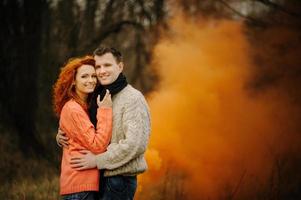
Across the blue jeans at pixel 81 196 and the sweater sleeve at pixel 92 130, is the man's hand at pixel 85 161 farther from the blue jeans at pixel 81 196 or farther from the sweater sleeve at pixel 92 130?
the blue jeans at pixel 81 196

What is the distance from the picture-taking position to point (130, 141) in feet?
14.6

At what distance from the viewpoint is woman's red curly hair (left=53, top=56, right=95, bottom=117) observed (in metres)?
4.71

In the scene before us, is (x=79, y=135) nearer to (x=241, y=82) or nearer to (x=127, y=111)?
(x=127, y=111)

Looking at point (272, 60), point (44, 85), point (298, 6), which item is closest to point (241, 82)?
point (272, 60)

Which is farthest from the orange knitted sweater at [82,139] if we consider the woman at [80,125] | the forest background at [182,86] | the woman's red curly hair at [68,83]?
the forest background at [182,86]

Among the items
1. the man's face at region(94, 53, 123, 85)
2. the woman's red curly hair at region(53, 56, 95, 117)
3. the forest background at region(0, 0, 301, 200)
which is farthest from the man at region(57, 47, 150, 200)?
the forest background at region(0, 0, 301, 200)

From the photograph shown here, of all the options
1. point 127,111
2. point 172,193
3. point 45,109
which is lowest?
point 172,193

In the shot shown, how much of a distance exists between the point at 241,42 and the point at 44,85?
2.63 metres

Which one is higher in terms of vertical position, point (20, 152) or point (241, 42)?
point (241, 42)

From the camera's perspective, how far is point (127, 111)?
4543 mm

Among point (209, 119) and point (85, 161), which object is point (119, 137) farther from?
point (209, 119)

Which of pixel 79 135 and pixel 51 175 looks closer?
pixel 79 135

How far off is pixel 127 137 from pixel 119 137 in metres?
0.12

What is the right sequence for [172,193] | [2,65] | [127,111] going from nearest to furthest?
[127,111] < [172,193] < [2,65]
